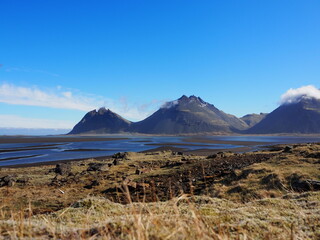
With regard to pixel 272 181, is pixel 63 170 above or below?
below

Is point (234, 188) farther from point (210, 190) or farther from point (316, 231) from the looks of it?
point (316, 231)

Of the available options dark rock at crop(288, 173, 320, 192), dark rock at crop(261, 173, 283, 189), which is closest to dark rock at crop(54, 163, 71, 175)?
dark rock at crop(261, 173, 283, 189)

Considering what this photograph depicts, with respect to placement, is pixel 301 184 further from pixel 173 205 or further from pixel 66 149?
pixel 66 149

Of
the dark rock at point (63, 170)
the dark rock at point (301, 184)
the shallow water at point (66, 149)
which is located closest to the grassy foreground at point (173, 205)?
the dark rock at point (301, 184)

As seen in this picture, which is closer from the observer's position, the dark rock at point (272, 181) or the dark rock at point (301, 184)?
the dark rock at point (301, 184)

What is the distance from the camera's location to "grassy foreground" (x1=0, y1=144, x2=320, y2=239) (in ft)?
12.4

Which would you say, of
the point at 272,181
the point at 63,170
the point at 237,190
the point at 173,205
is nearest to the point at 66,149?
the point at 63,170

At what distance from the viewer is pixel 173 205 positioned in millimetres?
3260

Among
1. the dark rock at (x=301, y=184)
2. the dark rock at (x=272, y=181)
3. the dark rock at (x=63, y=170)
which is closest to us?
the dark rock at (x=301, y=184)

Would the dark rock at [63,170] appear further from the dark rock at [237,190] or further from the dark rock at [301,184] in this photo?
the dark rock at [301,184]

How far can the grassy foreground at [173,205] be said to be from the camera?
3.77 m

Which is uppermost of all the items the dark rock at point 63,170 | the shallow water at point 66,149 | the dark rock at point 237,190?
the dark rock at point 237,190

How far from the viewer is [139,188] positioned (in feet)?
51.1

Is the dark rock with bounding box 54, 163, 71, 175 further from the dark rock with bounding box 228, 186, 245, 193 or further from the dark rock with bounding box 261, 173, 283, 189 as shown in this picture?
the dark rock with bounding box 261, 173, 283, 189
